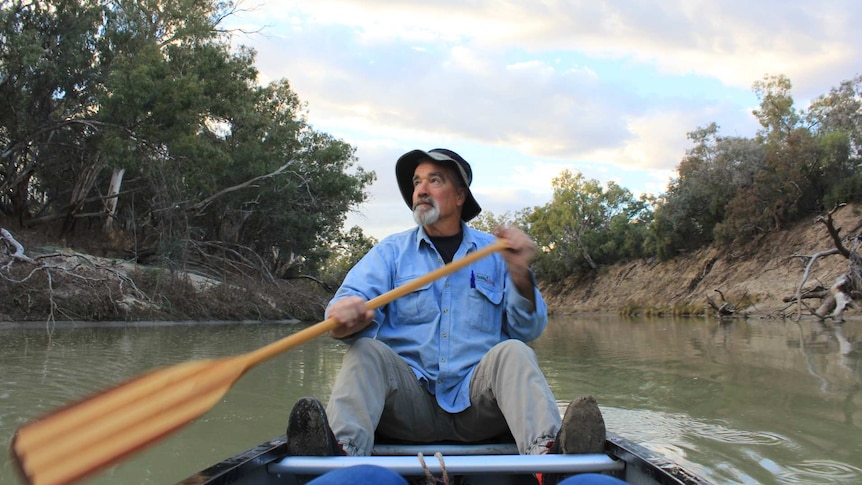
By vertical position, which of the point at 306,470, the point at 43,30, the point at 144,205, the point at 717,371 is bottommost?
the point at 717,371

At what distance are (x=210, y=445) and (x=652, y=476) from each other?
7.04 ft

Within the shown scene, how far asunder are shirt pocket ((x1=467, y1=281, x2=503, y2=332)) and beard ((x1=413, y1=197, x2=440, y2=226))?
29 centimetres

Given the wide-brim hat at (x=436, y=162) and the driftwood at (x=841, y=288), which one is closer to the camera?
the wide-brim hat at (x=436, y=162)

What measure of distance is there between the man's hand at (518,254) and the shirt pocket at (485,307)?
0.54ft

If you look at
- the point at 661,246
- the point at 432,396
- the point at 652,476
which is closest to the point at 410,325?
the point at 432,396

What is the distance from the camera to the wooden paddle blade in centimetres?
138

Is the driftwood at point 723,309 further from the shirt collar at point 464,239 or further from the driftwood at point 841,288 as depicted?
the shirt collar at point 464,239

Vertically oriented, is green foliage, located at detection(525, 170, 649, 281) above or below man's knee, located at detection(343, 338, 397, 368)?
above

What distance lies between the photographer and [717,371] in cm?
509

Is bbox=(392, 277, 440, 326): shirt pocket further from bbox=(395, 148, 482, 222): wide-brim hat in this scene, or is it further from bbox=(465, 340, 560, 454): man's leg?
bbox=(395, 148, 482, 222): wide-brim hat

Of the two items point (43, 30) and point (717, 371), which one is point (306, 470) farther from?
point (43, 30)

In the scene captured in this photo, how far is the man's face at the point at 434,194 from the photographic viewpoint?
Result: 230 cm

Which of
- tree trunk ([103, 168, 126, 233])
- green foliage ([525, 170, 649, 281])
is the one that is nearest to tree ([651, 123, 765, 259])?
green foliage ([525, 170, 649, 281])

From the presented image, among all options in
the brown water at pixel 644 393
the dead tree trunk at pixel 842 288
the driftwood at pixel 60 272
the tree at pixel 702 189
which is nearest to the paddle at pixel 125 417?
the brown water at pixel 644 393
